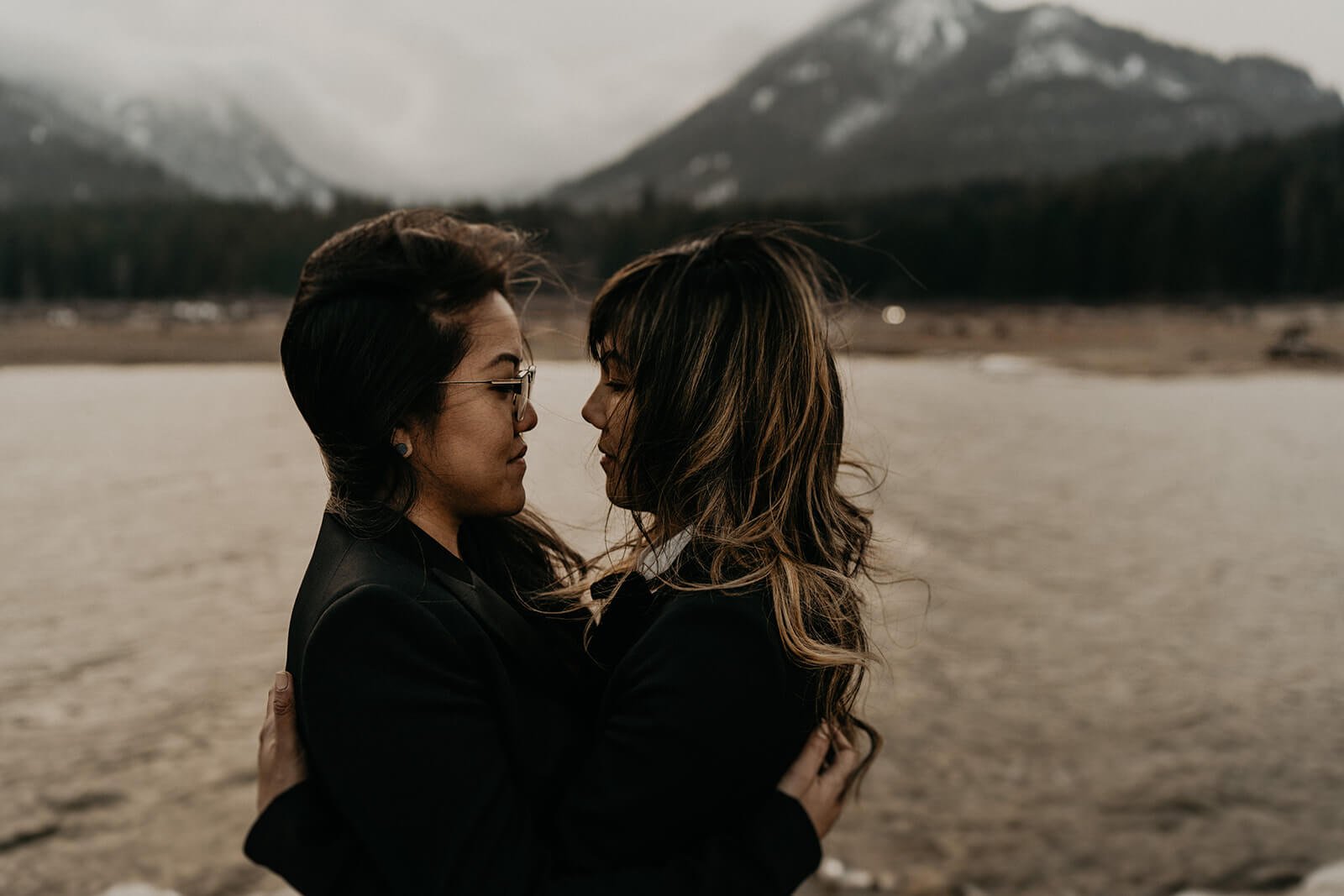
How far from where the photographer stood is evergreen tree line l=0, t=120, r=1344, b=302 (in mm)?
65312

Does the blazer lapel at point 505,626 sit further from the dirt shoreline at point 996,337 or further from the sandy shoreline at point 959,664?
the dirt shoreline at point 996,337

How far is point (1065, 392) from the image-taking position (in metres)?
30.2

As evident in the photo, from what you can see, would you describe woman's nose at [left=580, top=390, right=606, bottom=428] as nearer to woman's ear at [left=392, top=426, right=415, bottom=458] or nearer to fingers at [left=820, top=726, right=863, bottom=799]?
woman's ear at [left=392, top=426, right=415, bottom=458]

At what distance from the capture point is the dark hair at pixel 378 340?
1.79m

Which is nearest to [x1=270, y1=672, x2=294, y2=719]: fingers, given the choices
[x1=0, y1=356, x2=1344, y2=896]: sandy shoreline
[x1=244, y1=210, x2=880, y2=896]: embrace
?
[x1=244, y1=210, x2=880, y2=896]: embrace

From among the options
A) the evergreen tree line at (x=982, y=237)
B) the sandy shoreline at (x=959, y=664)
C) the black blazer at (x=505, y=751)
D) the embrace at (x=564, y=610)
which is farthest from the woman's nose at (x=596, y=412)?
the evergreen tree line at (x=982, y=237)

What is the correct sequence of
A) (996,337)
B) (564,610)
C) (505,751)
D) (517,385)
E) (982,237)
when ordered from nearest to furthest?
(505,751) < (517,385) < (564,610) < (996,337) < (982,237)

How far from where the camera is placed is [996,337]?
52562 mm

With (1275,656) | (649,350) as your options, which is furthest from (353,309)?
(1275,656)

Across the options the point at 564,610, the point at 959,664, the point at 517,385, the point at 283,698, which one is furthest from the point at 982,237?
the point at 283,698

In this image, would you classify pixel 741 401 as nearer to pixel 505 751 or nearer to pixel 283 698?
pixel 505 751

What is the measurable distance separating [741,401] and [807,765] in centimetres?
71

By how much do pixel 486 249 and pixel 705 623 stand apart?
87 cm

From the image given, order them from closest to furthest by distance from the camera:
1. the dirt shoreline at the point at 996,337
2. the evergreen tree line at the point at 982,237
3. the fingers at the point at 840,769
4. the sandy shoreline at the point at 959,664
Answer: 1. the fingers at the point at 840,769
2. the sandy shoreline at the point at 959,664
3. the dirt shoreline at the point at 996,337
4. the evergreen tree line at the point at 982,237
